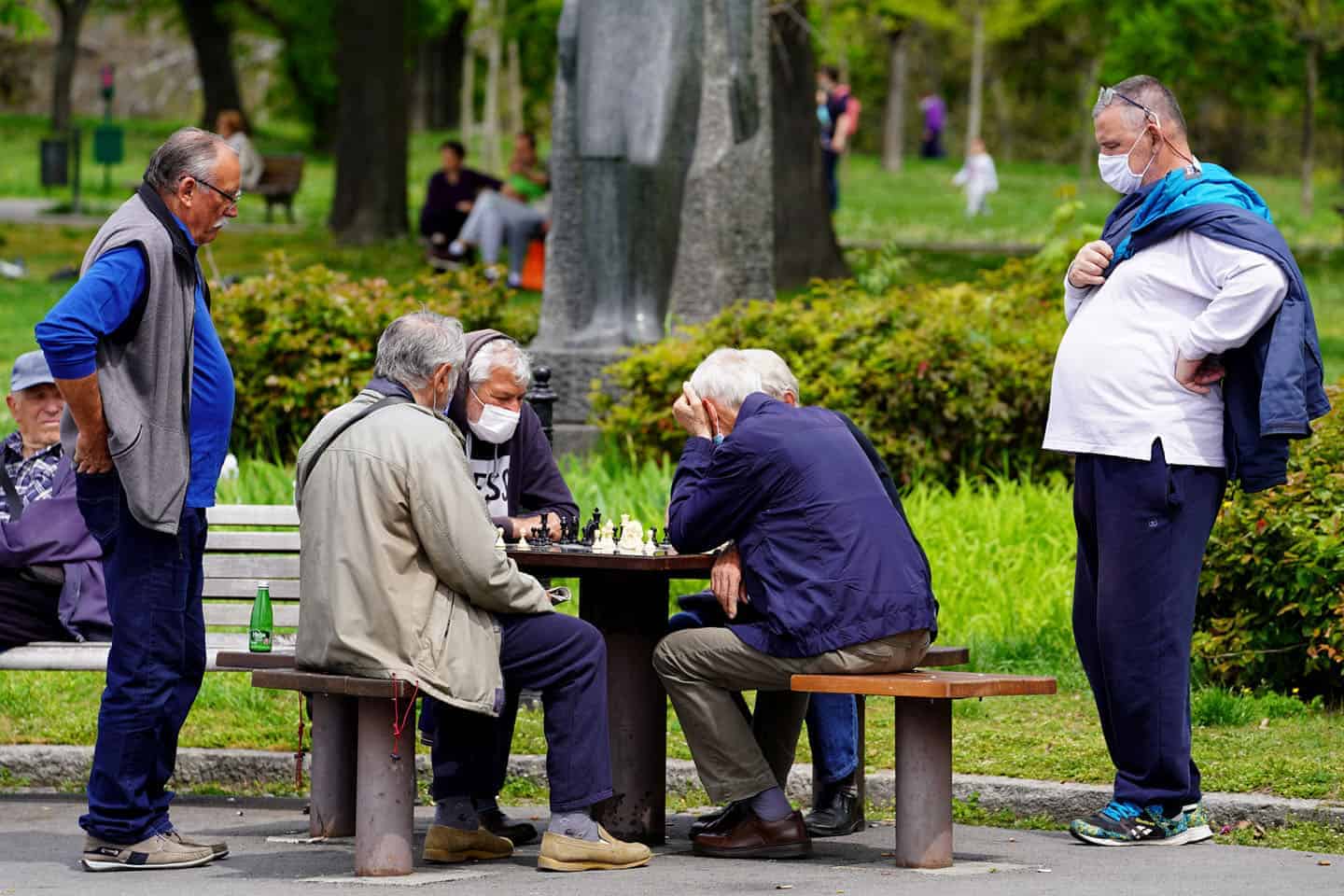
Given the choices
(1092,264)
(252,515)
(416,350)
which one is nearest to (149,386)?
(416,350)

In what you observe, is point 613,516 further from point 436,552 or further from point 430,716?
point 436,552

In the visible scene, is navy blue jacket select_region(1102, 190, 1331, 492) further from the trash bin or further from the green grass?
the trash bin

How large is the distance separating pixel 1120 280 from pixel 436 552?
199 centimetres

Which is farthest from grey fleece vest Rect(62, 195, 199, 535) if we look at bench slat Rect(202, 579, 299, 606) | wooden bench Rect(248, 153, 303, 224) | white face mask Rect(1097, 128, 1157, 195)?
wooden bench Rect(248, 153, 303, 224)

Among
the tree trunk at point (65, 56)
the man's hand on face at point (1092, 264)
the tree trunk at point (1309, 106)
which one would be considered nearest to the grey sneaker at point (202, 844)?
the man's hand on face at point (1092, 264)

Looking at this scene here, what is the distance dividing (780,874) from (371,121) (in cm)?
1901

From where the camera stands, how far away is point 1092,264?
6.07m

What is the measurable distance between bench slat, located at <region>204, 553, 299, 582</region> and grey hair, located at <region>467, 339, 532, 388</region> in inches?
55.3

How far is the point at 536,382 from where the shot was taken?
850cm

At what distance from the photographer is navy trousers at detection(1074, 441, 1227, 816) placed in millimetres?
5918

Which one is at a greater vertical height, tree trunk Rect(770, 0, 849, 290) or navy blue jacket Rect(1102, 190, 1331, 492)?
tree trunk Rect(770, 0, 849, 290)

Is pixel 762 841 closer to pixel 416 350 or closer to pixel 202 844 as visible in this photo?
pixel 202 844

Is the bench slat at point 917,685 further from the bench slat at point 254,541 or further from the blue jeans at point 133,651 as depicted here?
the bench slat at point 254,541

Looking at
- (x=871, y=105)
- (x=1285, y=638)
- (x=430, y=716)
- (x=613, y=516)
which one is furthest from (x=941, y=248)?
(x=871, y=105)
